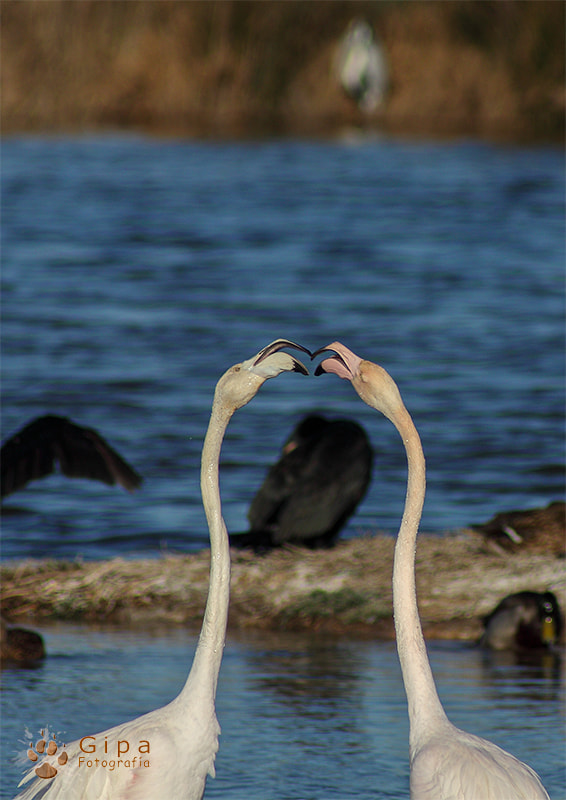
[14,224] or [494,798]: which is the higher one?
[494,798]

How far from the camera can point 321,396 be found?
13680 mm

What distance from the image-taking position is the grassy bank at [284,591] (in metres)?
7.75

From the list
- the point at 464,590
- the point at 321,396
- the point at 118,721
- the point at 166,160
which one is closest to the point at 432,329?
the point at 321,396

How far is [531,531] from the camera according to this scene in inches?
334

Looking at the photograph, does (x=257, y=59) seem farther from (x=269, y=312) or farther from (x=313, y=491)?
(x=313, y=491)

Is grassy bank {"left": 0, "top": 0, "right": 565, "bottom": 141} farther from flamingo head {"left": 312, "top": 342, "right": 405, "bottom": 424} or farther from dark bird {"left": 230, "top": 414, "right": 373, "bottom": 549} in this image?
flamingo head {"left": 312, "top": 342, "right": 405, "bottom": 424}

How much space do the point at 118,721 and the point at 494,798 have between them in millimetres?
2209

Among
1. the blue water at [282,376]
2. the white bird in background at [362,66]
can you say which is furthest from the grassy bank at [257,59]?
the blue water at [282,376]

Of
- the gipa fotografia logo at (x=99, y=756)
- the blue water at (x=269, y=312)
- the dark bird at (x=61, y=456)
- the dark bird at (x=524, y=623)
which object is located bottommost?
the blue water at (x=269, y=312)

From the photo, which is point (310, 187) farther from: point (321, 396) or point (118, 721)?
point (118, 721)

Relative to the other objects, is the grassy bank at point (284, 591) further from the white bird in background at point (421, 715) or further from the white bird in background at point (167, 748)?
the white bird in background at point (167, 748)

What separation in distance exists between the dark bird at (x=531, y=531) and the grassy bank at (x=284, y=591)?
0.09 m

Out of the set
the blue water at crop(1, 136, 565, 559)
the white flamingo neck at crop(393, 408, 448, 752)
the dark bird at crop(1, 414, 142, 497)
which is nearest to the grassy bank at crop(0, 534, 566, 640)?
the dark bird at crop(1, 414, 142, 497)

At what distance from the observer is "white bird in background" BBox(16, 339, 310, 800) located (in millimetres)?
4445
